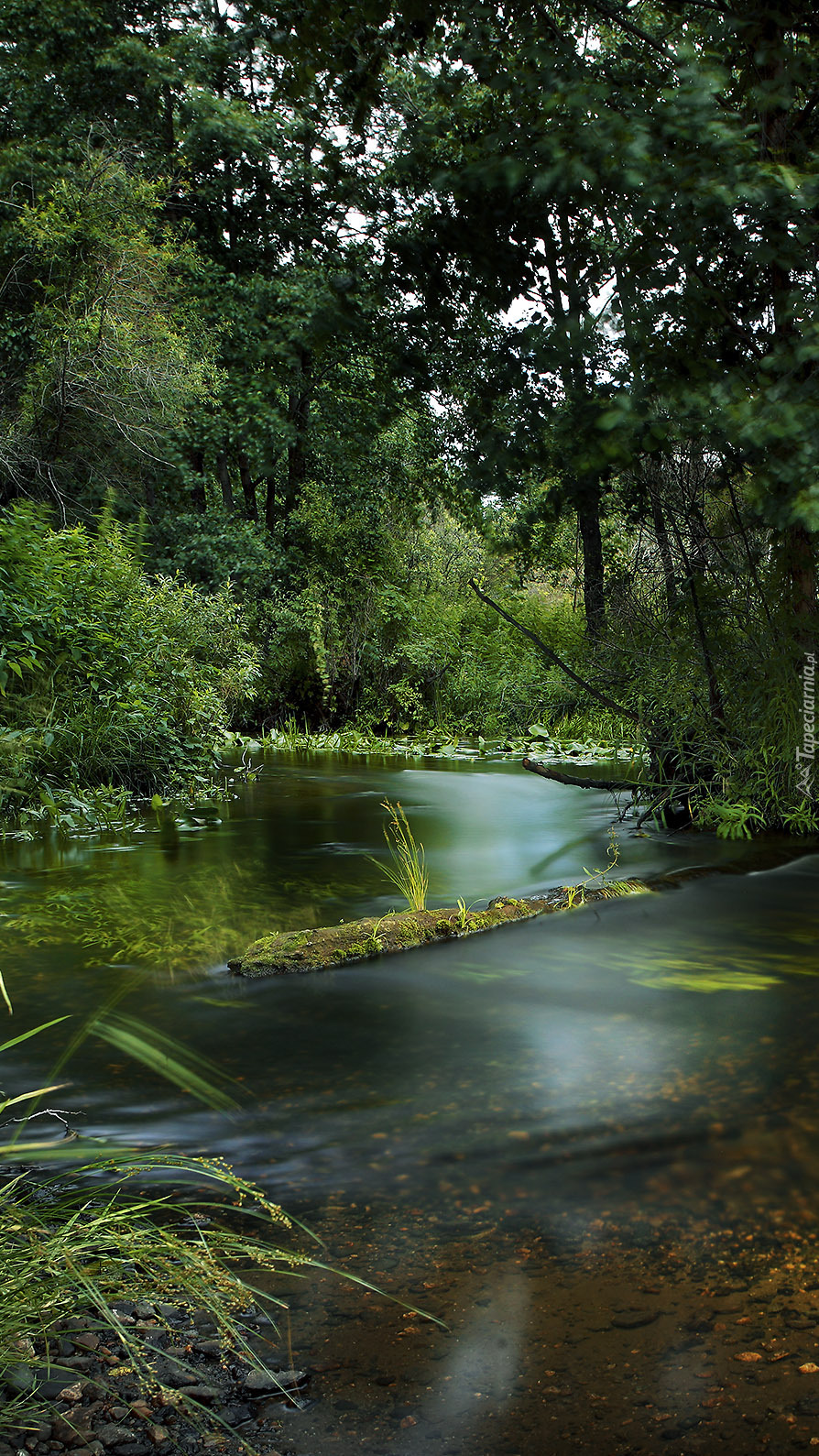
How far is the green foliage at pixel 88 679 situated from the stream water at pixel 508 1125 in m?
2.03

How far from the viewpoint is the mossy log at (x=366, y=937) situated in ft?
17.0

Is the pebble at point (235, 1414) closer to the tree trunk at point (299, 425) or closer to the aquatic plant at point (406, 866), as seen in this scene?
the aquatic plant at point (406, 866)

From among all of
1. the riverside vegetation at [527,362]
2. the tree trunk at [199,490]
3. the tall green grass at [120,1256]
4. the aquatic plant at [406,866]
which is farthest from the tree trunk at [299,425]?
the tall green grass at [120,1256]

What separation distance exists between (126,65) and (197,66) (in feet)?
4.28

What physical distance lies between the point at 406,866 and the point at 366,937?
1.72 meters

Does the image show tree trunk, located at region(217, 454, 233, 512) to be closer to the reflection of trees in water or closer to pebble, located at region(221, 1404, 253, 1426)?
the reflection of trees in water

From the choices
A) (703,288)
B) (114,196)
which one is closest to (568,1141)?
(703,288)

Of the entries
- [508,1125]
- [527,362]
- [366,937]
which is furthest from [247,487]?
[508,1125]

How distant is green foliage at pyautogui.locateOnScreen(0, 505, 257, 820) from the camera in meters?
8.71

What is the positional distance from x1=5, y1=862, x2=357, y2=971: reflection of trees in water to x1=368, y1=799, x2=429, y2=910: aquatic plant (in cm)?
46

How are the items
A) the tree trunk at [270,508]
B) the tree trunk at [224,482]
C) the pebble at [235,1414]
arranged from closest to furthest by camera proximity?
the pebble at [235,1414] → the tree trunk at [224,482] → the tree trunk at [270,508]

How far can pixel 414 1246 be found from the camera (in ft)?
8.68

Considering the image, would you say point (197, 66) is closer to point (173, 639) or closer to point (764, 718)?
point (173, 639)

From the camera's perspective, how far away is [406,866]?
282 inches
